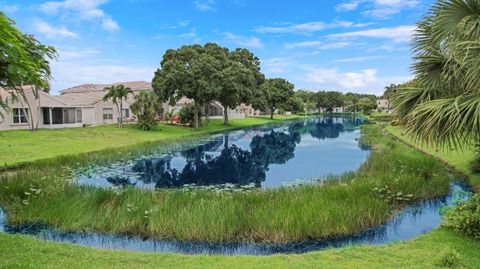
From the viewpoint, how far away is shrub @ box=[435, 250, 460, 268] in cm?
632

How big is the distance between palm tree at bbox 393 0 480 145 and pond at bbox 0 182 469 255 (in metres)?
2.93

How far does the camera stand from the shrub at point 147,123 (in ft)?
137

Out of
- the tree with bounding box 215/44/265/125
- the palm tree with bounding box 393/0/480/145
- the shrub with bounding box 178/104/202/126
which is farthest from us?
the shrub with bounding box 178/104/202/126

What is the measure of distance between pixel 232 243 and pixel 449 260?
4.72 m

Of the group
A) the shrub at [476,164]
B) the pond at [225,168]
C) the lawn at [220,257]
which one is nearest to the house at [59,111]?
the pond at [225,168]

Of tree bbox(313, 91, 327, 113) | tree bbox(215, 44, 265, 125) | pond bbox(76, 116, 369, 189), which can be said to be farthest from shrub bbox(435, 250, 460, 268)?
tree bbox(313, 91, 327, 113)

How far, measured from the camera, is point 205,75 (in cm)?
4544

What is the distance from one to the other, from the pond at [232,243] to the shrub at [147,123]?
31.0 m

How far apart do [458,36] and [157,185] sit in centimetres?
1293

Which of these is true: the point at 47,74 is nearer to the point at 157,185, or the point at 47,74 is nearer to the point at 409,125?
the point at 409,125

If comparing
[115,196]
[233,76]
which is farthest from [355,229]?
[233,76]

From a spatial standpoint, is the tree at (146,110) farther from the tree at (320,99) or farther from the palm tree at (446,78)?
the tree at (320,99)

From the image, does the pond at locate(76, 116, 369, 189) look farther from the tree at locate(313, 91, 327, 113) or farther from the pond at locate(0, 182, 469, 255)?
the tree at locate(313, 91, 327, 113)

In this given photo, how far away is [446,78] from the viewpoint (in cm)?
879
